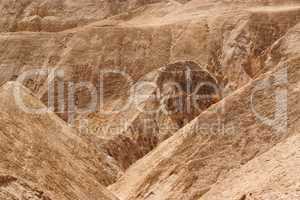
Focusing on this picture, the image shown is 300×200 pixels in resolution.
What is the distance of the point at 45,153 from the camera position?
15.2m

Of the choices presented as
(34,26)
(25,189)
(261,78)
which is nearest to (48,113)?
(261,78)

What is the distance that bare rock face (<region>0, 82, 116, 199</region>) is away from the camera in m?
12.9

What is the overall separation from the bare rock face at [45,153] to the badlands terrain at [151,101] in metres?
0.05

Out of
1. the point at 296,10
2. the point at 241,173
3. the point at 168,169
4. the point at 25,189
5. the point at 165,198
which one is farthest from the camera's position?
the point at 296,10

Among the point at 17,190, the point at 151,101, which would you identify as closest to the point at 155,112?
the point at 151,101

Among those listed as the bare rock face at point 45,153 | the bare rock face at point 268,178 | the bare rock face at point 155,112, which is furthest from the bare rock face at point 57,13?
the bare rock face at point 268,178

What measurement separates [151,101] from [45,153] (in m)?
11.8

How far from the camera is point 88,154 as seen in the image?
20016mm

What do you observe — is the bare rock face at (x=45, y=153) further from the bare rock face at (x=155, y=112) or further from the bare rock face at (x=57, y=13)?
the bare rock face at (x=57, y=13)

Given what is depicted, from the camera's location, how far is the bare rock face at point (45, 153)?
506 inches

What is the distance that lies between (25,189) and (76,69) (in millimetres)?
24139

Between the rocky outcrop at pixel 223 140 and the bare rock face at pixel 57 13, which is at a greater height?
the bare rock face at pixel 57 13

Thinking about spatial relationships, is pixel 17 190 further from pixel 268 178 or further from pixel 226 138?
pixel 226 138

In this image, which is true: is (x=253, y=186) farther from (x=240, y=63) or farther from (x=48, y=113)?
(x=240, y=63)
